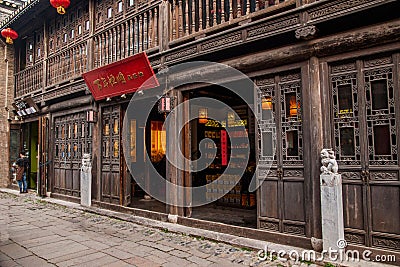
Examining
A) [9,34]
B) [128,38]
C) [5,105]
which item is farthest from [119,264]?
[5,105]

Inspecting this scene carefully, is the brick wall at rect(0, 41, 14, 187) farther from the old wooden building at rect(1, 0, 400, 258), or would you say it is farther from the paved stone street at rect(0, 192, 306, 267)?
the old wooden building at rect(1, 0, 400, 258)

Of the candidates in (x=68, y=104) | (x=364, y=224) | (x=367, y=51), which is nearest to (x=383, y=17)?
(x=367, y=51)

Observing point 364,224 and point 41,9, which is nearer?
point 364,224

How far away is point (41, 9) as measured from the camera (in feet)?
37.2

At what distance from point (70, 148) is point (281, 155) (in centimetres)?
812

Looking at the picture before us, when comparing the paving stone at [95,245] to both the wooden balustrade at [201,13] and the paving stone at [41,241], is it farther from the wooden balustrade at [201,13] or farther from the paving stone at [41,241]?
the wooden balustrade at [201,13]

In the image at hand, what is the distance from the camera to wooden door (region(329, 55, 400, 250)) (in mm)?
4133

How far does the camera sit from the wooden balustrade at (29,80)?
1218 cm

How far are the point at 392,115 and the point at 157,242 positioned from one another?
464cm

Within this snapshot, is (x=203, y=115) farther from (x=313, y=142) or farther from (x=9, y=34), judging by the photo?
(x=9, y=34)

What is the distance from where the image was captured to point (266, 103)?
217 inches

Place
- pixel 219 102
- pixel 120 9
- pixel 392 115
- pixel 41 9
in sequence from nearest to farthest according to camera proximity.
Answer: pixel 392 115, pixel 120 9, pixel 219 102, pixel 41 9

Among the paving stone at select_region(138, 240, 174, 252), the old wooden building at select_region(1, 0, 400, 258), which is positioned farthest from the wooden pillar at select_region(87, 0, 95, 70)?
the paving stone at select_region(138, 240, 174, 252)

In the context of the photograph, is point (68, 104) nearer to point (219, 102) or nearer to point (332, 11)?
point (219, 102)
